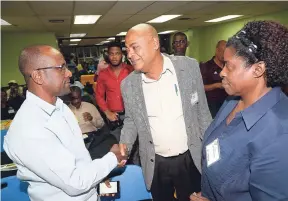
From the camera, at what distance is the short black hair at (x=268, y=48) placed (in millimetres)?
936

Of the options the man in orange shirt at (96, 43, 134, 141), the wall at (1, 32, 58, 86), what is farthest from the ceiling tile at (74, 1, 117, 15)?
the wall at (1, 32, 58, 86)

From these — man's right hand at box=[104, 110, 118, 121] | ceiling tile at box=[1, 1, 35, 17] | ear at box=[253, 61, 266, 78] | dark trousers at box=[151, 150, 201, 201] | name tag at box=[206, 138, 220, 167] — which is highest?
ceiling tile at box=[1, 1, 35, 17]

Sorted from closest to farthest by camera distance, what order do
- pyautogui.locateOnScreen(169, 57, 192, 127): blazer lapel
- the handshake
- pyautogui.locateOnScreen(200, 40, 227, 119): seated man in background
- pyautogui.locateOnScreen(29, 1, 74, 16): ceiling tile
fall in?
the handshake → pyautogui.locateOnScreen(169, 57, 192, 127): blazer lapel → pyautogui.locateOnScreen(200, 40, 227, 119): seated man in background → pyautogui.locateOnScreen(29, 1, 74, 16): ceiling tile

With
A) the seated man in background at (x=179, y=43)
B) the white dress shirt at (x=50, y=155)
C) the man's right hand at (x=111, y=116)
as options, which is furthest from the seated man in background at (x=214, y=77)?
the white dress shirt at (x=50, y=155)

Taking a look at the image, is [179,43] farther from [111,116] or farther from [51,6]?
[51,6]

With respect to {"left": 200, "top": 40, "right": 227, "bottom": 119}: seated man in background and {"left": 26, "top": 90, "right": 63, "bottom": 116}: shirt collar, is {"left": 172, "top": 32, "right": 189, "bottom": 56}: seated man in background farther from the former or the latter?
{"left": 26, "top": 90, "right": 63, "bottom": 116}: shirt collar

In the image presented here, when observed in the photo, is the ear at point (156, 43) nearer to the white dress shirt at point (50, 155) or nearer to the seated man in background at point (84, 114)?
the white dress shirt at point (50, 155)

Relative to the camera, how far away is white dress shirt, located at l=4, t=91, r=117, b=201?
1088mm

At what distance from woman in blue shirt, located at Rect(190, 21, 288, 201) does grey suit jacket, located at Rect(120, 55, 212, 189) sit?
2.04ft

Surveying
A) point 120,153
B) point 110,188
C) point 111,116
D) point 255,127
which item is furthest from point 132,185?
point 111,116

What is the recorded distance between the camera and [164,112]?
1796mm

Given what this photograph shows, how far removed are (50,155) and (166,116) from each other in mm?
928

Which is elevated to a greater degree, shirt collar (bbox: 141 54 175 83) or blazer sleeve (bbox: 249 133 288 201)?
shirt collar (bbox: 141 54 175 83)

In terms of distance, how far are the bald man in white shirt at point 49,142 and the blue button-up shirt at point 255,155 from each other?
0.62m
